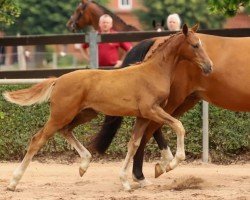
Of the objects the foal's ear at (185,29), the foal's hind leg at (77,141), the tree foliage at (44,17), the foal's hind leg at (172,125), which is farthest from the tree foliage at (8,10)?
the tree foliage at (44,17)

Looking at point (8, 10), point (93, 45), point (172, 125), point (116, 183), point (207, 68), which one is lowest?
point (116, 183)

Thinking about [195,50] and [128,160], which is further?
[128,160]

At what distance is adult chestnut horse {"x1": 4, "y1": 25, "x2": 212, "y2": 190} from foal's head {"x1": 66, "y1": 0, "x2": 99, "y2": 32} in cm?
590

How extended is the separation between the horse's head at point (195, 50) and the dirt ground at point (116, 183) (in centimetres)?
124

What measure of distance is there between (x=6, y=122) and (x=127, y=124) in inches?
63.6

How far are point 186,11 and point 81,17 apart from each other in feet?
97.0

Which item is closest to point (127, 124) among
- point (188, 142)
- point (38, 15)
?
point (188, 142)

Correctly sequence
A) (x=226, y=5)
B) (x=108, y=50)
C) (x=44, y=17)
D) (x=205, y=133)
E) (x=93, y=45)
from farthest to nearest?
(x=44, y=17), (x=108, y=50), (x=93, y=45), (x=205, y=133), (x=226, y=5)

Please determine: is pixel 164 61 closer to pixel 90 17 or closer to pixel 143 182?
pixel 143 182

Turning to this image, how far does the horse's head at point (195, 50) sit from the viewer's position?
914 centimetres

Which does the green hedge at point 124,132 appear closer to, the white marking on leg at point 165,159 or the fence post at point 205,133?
the fence post at point 205,133

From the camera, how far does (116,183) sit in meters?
10.2

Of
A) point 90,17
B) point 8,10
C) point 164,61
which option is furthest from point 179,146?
point 90,17

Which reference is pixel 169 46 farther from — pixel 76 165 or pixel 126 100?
pixel 76 165
